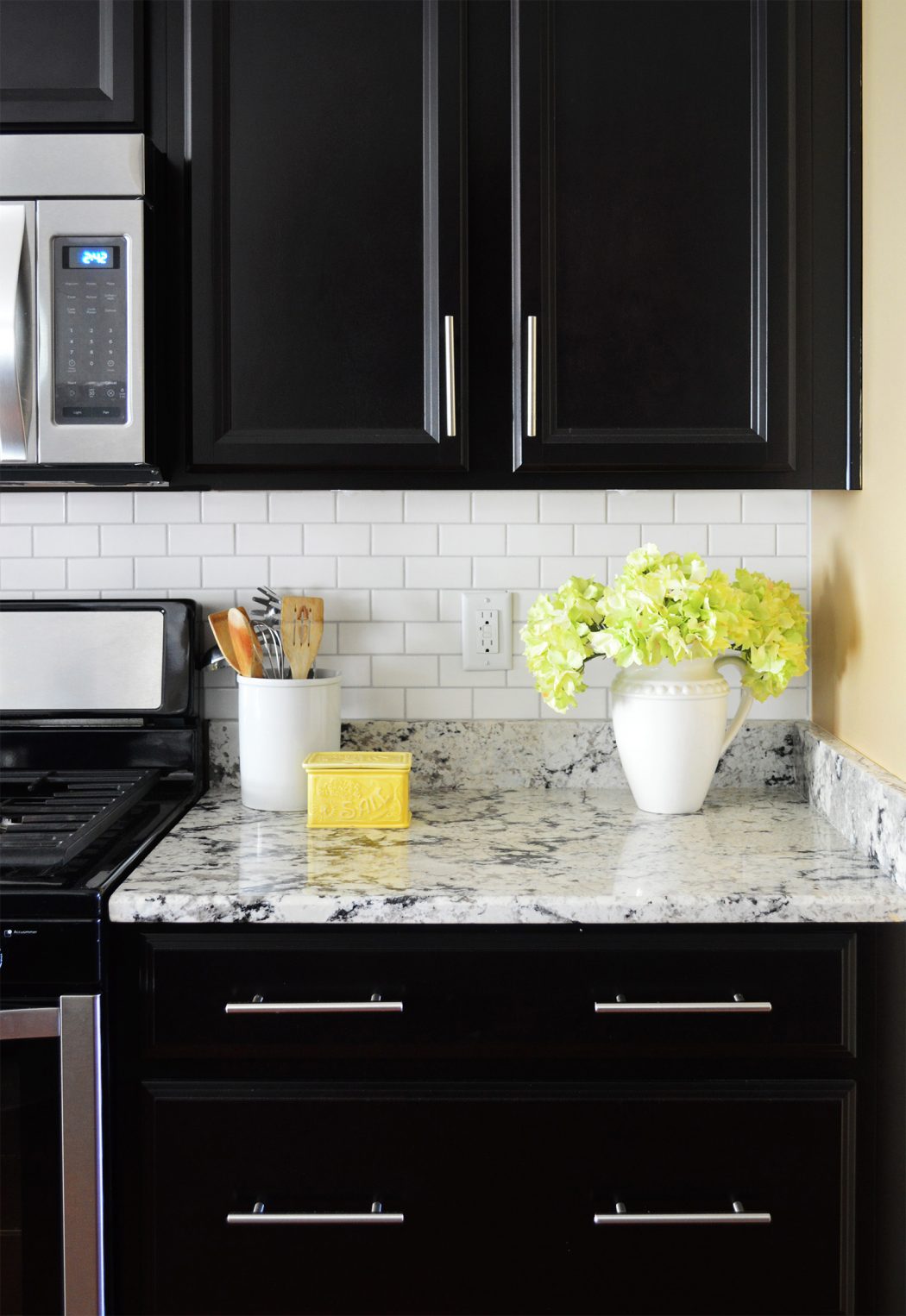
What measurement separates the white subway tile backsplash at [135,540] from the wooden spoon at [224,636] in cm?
24

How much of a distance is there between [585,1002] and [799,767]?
77 cm

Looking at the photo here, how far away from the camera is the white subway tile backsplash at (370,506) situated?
1.88m

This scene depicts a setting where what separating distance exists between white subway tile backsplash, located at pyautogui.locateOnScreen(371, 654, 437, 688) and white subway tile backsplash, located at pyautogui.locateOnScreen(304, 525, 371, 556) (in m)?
0.20

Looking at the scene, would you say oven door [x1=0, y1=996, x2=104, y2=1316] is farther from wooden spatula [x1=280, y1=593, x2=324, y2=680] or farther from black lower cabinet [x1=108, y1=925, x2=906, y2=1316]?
wooden spatula [x1=280, y1=593, x2=324, y2=680]

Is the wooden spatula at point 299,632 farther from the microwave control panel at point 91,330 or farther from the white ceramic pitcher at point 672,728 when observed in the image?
the white ceramic pitcher at point 672,728

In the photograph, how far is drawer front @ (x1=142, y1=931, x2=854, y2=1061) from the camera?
1.28m

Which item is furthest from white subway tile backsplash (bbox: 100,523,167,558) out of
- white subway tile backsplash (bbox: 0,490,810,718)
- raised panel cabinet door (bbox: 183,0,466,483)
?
raised panel cabinet door (bbox: 183,0,466,483)

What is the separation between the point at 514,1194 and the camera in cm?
127

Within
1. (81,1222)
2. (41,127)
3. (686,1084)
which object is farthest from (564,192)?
(81,1222)

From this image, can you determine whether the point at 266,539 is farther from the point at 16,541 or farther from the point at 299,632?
the point at 16,541

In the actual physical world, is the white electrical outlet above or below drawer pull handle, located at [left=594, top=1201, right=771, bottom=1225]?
above

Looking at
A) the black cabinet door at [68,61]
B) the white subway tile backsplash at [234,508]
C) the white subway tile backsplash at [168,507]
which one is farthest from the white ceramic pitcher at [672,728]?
the black cabinet door at [68,61]

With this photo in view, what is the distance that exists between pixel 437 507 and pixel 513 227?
50 cm

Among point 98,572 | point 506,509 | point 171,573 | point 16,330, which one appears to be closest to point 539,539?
point 506,509
